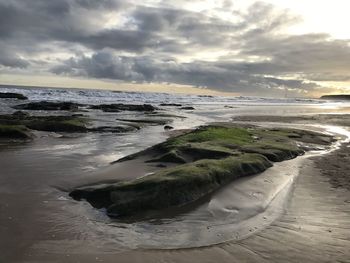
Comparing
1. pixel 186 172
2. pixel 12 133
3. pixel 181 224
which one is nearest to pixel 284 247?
pixel 181 224

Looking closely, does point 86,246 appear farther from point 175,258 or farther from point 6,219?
point 6,219

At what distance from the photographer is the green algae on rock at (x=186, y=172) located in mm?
9375

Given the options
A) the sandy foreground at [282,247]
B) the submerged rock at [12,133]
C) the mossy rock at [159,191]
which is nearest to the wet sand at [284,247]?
the sandy foreground at [282,247]

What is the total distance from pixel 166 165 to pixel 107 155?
13.1 ft

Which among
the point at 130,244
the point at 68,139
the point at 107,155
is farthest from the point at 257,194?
the point at 68,139

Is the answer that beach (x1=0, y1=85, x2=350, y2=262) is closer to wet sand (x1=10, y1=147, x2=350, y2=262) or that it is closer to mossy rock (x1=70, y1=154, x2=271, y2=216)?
wet sand (x1=10, y1=147, x2=350, y2=262)

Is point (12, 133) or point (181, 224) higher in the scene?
point (181, 224)

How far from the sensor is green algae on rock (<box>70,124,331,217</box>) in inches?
369

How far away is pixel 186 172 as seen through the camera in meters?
10.6

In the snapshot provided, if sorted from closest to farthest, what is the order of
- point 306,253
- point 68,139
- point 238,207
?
point 306,253
point 238,207
point 68,139

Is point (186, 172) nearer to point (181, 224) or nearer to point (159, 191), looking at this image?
point (159, 191)

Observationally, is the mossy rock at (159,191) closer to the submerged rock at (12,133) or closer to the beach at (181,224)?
the beach at (181,224)

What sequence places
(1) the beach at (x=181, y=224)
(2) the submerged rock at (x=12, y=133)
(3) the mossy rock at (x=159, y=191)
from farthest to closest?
1. (2) the submerged rock at (x=12, y=133)
2. (3) the mossy rock at (x=159, y=191)
3. (1) the beach at (x=181, y=224)

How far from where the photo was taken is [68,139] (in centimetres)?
2197
